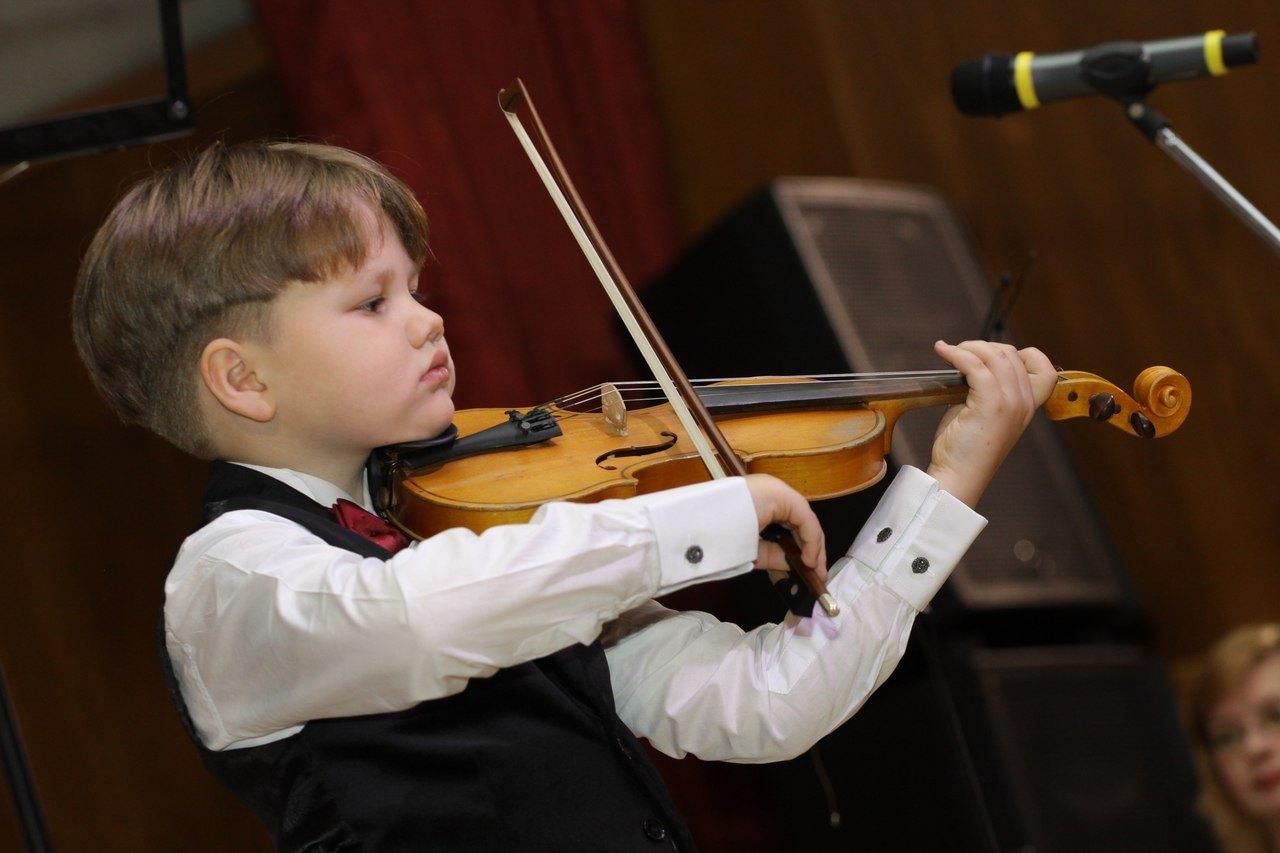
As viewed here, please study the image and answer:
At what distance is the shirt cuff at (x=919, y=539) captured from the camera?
1117 mm

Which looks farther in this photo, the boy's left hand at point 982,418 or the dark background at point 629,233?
the dark background at point 629,233

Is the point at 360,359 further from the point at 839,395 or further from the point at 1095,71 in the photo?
the point at 1095,71

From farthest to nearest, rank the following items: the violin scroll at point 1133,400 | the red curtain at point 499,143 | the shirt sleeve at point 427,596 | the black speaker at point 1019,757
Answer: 1. the red curtain at point 499,143
2. the black speaker at point 1019,757
3. the violin scroll at point 1133,400
4. the shirt sleeve at point 427,596

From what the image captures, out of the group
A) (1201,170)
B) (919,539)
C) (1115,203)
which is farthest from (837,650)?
(1115,203)

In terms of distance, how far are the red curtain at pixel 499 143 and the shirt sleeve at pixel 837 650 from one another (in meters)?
1.12

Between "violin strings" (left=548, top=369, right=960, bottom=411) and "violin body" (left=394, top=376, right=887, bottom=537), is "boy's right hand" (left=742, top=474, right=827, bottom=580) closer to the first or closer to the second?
"violin body" (left=394, top=376, right=887, bottom=537)

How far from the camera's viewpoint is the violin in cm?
106

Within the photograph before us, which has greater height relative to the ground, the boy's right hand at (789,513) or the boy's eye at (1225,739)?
the boy's right hand at (789,513)

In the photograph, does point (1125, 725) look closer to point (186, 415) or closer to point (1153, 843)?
point (1153, 843)

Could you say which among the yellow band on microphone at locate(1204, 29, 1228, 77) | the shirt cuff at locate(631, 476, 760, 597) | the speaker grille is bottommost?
the speaker grille

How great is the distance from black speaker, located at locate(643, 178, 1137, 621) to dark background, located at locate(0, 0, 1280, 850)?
139 millimetres

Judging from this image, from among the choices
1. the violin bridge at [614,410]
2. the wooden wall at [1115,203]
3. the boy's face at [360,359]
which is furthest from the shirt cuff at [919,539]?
the wooden wall at [1115,203]

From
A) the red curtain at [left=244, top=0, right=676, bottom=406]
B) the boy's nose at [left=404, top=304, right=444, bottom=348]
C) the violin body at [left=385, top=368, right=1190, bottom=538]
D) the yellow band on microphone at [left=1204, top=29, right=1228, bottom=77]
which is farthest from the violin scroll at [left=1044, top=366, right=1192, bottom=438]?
the red curtain at [left=244, top=0, right=676, bottom=406]

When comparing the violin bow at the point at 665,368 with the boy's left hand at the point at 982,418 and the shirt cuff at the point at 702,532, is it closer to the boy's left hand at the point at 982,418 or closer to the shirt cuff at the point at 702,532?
the shirt cuff at the point at 702,532
